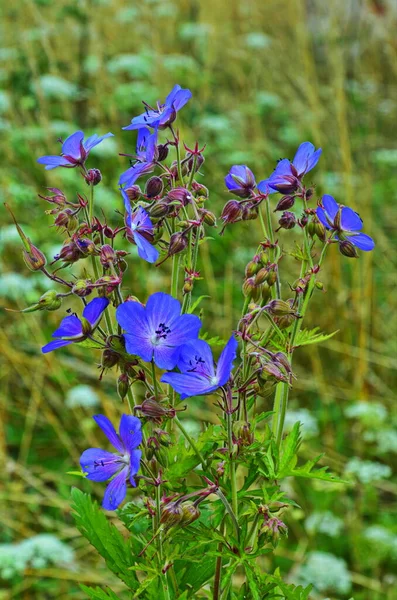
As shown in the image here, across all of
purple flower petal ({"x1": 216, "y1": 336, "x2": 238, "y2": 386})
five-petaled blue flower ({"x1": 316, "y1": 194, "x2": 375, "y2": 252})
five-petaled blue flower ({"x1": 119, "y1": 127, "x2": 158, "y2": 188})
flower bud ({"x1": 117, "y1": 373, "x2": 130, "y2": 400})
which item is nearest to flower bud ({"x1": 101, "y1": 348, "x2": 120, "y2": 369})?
flower bud ({"x1": 117, "y1": 373, "x2": 130, "y2": 400})

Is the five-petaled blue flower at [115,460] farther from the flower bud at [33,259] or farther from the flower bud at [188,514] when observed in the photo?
the flower bud at [33,259]

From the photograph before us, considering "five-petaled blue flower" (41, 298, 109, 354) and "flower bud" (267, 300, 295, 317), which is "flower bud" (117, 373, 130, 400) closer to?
"five-petaled blue flower" (41, 298, 109, 354)

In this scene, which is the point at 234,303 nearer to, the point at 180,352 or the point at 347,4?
the point at 347,4

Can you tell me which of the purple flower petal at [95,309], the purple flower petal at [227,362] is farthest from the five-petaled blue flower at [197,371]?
the purple flower petal at [95,309]

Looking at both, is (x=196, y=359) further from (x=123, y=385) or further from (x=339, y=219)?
(x=339, y=219)

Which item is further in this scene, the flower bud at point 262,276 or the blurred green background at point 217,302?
the blurred green background at point 217,302

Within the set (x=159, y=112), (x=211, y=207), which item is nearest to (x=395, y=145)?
(x=211, y=207)
